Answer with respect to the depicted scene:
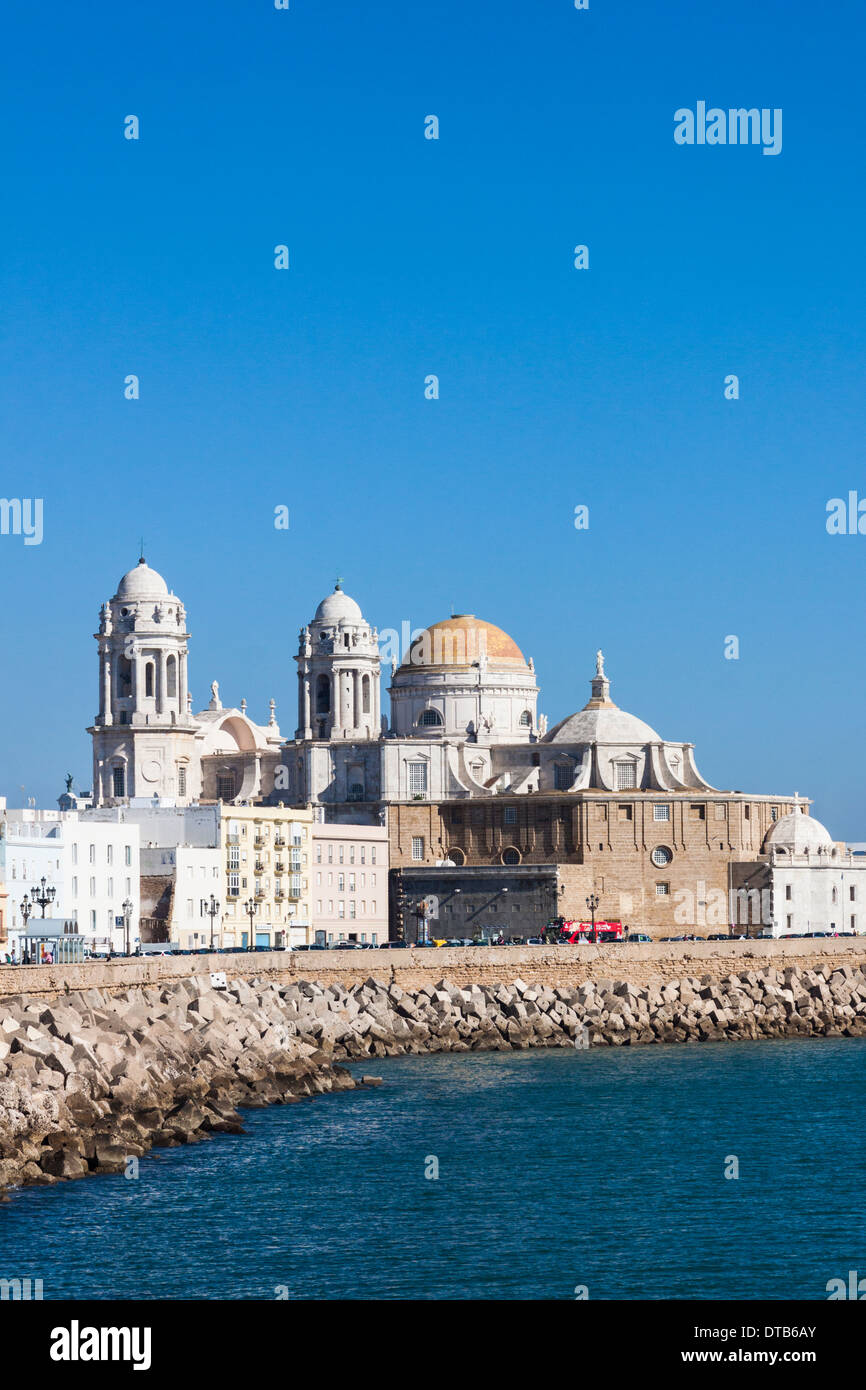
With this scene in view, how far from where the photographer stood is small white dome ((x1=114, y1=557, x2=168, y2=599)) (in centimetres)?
8738

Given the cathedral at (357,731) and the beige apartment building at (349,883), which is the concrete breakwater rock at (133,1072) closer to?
the beige apartment building at (349,883)

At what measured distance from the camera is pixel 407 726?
94.6m

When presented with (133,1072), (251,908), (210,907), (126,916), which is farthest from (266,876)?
(133,1072)

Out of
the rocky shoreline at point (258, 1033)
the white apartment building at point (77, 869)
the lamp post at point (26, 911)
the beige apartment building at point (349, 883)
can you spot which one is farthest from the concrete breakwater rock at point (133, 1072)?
the beige apartment building at point (349, 883)

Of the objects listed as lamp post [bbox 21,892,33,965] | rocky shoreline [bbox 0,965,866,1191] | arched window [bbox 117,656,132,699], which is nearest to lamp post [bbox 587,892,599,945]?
rocky shoreline [bbox 0,965,866,1191]

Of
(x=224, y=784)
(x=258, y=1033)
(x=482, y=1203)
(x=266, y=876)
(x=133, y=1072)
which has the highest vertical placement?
(x=224, y=784)

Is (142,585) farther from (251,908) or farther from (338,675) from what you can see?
(251,908)

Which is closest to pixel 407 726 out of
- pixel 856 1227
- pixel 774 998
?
pixel 774 998

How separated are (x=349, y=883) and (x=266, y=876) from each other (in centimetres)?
613

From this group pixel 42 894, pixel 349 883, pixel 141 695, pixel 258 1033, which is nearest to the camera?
pixel 258 1033

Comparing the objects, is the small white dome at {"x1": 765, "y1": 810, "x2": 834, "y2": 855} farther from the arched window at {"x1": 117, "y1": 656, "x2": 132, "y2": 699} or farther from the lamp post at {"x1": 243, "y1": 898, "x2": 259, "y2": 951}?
the arched window at {"x1": 117, "y1": 656, "x2": 132, "y2": 699}

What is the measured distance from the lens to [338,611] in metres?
Answer: 92.7
